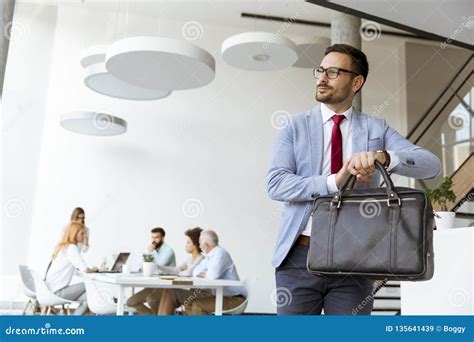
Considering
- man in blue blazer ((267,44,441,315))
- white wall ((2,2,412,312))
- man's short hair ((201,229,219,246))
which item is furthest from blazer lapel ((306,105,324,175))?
white wall ((2,2,412,312))

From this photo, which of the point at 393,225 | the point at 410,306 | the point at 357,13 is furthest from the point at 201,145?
the point at 393,225

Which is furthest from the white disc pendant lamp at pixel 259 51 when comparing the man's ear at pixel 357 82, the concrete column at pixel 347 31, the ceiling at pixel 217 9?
the man's ear at pixel 357 82

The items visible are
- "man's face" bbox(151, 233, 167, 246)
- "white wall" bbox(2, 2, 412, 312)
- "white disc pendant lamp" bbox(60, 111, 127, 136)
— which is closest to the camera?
"white disc pendant lamp" bbox(60, 111, 127, 136)

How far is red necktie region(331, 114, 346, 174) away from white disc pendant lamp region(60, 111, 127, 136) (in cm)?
604

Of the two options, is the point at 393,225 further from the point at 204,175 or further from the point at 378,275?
the point at 204,175

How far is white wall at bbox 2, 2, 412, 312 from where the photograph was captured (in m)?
9.32

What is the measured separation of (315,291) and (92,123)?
21.2ft

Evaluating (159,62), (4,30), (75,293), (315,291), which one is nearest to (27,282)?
(75,293)

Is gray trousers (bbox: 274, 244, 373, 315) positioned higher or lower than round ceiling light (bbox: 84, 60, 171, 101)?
lower

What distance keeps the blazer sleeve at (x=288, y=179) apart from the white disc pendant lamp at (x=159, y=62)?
3.19 metres

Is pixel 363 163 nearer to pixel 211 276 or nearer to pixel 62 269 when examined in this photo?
pixel 211 276

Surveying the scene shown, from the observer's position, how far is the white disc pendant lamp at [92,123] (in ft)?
24.5

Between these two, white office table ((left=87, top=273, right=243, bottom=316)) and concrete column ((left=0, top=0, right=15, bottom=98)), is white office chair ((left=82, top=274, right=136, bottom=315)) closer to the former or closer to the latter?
white office table ((left=87, top=273, right=243, bottom=316))

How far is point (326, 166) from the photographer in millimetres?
1723
